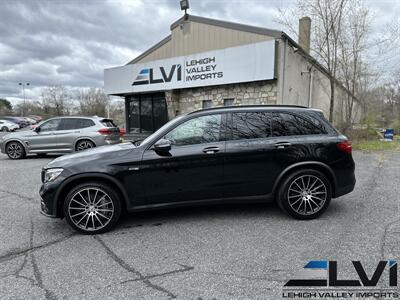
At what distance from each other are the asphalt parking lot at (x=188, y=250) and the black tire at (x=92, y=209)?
15 centimetres

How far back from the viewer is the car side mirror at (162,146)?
151 inches

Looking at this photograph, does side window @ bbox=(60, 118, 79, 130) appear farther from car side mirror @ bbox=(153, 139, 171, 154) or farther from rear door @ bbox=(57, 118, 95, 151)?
car side mirror @ bbox=(153, 139, 171, 154)

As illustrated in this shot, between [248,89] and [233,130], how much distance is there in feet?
30.2

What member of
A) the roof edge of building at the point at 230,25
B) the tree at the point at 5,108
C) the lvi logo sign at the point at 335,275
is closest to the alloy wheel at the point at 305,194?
the lvi logo sign at the point at 335,275

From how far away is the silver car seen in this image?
400 inches

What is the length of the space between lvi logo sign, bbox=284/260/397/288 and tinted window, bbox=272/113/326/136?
197 cm

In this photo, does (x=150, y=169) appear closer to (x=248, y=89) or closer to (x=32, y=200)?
(x=32, y=200)

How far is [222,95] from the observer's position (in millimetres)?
13750

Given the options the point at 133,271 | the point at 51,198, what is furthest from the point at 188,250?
the point at 51,198

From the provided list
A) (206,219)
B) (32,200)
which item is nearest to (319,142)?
(206,219)

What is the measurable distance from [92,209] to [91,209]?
0.5 inches

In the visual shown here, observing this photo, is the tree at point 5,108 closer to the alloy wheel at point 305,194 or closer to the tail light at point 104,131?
the tail light at point 104,131

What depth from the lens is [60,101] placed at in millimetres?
67500

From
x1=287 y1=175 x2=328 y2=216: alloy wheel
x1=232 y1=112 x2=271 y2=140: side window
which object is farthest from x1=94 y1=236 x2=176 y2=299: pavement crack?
x1=287 y1=175 x2=328 y2=216: alloy wheel
